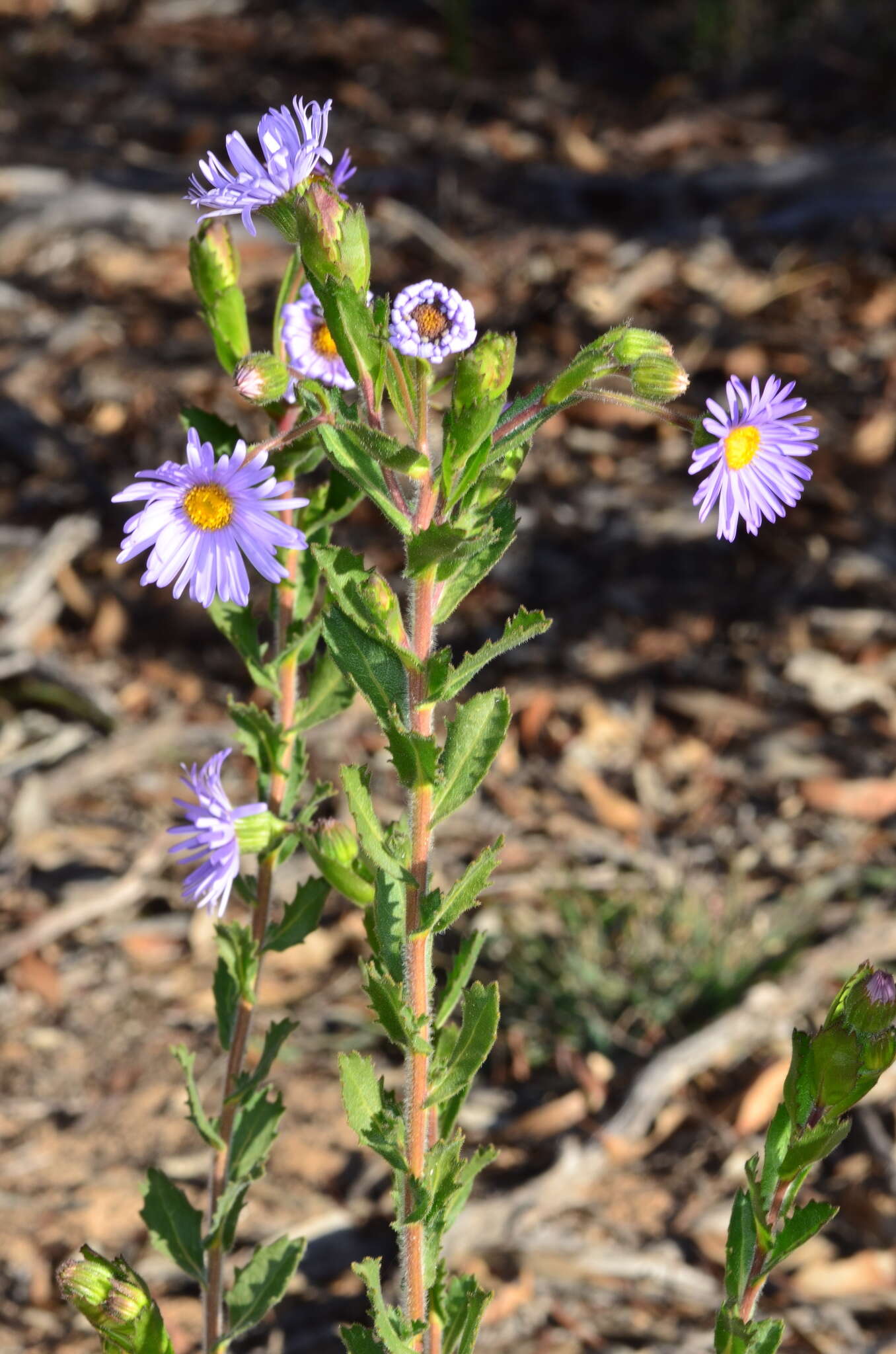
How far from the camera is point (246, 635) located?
58.6 inches

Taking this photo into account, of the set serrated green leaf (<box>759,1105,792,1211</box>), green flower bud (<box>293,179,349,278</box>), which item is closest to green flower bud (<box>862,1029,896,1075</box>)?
serrated green leaf (<box>759,1105,792,1211</box>)

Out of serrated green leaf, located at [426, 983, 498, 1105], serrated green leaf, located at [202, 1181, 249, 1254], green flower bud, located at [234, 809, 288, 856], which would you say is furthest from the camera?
serrated green leaf, located at [202, 1181, 249, 1254]

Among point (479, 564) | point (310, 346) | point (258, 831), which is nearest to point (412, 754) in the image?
point (479, 564)

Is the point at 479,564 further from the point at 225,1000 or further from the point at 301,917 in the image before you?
the point at 225,1000

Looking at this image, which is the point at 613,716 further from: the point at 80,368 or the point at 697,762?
the point at 80,368

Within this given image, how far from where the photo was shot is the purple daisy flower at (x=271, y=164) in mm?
1107

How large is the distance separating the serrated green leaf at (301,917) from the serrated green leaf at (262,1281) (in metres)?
0.34

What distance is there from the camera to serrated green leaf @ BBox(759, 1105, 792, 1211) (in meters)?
1.24

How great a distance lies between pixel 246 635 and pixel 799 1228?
826mm

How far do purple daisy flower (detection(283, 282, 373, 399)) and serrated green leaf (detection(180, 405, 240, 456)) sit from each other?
11 cm

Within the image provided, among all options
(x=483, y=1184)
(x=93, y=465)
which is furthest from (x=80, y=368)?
(x=483, y=1184)

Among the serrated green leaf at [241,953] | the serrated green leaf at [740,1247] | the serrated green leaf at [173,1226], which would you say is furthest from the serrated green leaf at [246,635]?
the serrated green leaf at [740,1247]

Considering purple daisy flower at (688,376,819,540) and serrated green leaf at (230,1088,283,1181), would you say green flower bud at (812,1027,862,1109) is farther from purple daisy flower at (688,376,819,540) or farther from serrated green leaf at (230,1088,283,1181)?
serrated green leaf at (230,1088,283,1181)

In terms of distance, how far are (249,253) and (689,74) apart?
2286mm
